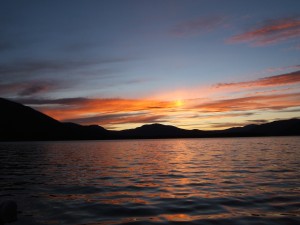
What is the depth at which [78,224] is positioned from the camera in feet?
44.3

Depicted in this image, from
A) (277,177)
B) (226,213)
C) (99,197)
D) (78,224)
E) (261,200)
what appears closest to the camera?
(78,224)

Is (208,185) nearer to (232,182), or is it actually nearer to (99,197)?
(232,182)

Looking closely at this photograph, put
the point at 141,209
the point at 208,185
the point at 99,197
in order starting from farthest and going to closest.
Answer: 1. the point at 208,185
2. the point at 99,197
3. the point at 141,209

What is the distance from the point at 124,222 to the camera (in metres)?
13.8

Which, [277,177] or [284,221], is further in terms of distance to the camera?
[277,177]

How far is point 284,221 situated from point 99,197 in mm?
11548

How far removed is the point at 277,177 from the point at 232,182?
541cm

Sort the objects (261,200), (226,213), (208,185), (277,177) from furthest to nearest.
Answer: (277,177) < (208,185) < (261,200) < (226,213)

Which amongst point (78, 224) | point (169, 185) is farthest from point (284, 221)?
point (169, 185)

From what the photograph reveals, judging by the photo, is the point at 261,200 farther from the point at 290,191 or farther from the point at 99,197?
the point at 99,197

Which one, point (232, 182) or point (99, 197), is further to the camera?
point (232, 182)

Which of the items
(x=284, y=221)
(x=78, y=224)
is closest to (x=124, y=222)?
(x=78, y=224)

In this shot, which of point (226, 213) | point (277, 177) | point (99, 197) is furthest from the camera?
point (277, 177)

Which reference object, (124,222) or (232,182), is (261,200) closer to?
(232,182)
